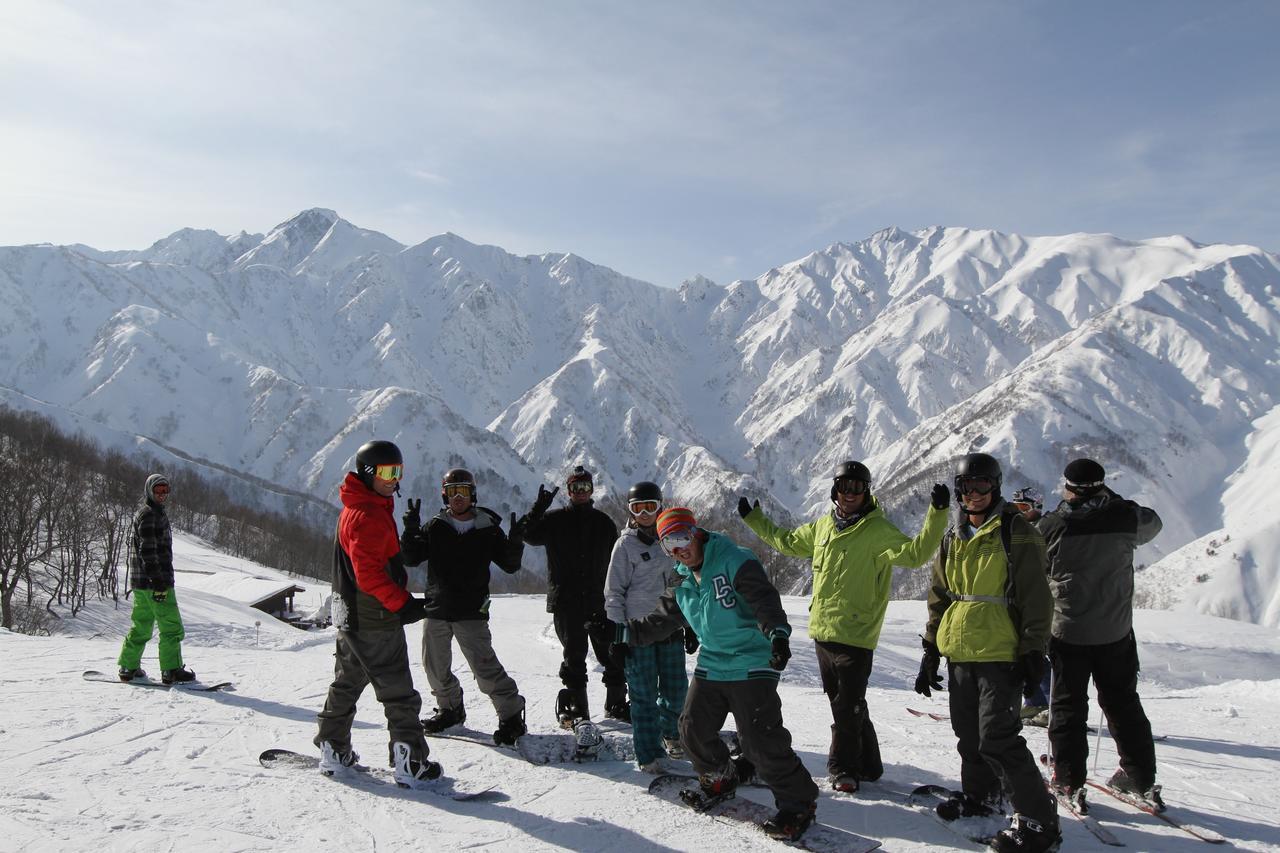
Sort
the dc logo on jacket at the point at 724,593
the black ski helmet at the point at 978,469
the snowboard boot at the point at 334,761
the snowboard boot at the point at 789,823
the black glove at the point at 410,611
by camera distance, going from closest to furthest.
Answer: the snowboard boot at the point at 789,823 < the black ski helmet at the point at 978,469 < the dc logo on jacket at the point at 724,593 < the black glove at the point at 410,611 < the snowboard boot at the point at 334,761

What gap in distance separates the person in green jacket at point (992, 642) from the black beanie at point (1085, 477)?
3.84ft

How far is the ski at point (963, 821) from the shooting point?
16.1 ft

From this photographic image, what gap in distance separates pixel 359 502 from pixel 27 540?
4041cm

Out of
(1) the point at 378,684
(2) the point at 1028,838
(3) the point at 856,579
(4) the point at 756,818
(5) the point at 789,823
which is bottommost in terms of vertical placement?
(4) the point at 756,818

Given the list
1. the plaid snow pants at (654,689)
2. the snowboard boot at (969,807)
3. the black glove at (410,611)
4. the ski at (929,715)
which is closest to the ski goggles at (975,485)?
the snowboard boot at (969,807)

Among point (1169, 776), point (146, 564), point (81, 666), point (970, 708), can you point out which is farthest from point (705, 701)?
point (81, 666)

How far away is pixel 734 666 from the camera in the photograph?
16.6 feet

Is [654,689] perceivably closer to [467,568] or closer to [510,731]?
[510,731]

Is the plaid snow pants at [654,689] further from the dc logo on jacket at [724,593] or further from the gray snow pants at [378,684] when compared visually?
the gray snow pants at [378,684]

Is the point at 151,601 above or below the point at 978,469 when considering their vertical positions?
below

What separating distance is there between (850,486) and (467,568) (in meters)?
3.26

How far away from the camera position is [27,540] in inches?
1420

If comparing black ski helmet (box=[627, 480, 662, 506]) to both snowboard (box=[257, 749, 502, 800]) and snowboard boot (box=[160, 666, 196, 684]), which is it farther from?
snowboard boot (box=[160, 666, 196, 684])

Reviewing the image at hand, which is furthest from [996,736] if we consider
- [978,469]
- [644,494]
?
[644,494]
